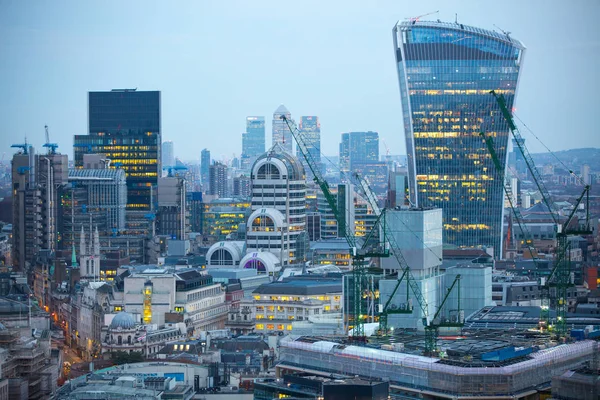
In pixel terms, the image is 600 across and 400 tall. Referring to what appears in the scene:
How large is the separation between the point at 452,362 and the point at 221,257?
85856 millimetres

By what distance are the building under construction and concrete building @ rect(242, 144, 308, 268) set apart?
71.3 m

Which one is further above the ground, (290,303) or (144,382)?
(290,303)

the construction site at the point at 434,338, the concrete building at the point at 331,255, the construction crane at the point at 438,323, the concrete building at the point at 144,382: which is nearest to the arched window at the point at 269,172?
the concrete building at the point at 331,255

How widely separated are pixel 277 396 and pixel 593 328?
31848 millimetres

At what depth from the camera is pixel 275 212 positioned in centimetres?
18575

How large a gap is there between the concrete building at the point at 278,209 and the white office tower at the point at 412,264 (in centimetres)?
5610

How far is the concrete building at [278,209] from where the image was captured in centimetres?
18512

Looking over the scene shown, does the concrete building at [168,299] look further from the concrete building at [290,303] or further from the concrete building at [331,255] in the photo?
the concrete building at [331,255]

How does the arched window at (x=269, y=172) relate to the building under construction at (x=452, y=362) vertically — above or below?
above

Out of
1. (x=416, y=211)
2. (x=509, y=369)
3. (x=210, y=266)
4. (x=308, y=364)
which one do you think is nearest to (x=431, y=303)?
(x=416, y=211)

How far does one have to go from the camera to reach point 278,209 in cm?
18825

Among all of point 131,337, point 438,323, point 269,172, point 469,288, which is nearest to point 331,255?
point 269,172

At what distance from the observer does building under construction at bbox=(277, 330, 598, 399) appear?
317 feet

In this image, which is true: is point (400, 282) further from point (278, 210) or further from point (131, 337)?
point (278, 210)
